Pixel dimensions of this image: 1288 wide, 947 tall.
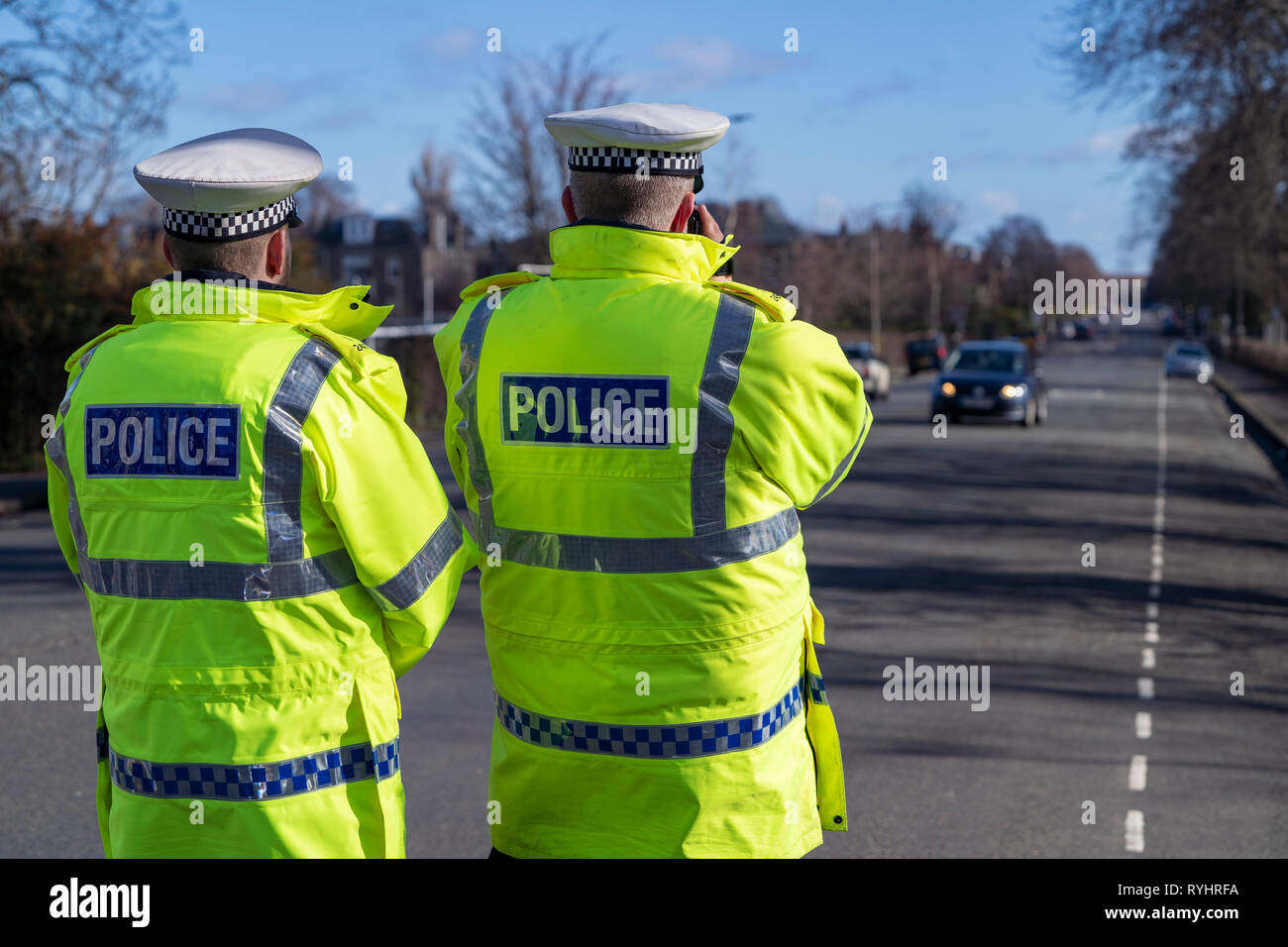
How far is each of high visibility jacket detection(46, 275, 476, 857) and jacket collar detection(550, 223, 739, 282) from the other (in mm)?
435

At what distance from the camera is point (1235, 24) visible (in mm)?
14523

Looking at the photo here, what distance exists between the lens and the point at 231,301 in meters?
2.42

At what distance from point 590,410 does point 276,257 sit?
2.24ft

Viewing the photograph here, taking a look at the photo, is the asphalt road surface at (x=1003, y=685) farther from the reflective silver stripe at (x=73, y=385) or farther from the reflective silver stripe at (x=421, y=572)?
the reflective silver stripe at (x=73, y=385)

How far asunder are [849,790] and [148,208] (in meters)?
42.7

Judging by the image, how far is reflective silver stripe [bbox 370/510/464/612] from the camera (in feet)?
7.88

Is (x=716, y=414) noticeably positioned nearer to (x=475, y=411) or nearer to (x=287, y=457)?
(x=475, y=411)

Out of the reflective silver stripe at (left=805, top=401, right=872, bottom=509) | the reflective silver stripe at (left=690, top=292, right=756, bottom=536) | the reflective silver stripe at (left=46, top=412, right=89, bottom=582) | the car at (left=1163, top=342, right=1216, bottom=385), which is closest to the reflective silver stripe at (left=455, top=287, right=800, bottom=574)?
the reflective silver stripe at (left=690, top=292, right=756, bottom=536)

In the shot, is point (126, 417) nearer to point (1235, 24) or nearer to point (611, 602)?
point (611, 602)

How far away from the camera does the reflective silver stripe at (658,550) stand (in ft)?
7.89

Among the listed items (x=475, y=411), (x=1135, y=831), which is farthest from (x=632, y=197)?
(x=1135, y=831)

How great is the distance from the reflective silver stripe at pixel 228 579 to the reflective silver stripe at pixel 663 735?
49 cm

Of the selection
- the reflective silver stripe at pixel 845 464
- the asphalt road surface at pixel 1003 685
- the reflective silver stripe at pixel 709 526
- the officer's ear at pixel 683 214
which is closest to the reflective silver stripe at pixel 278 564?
the reflective silver stripe at pixel 709 526
